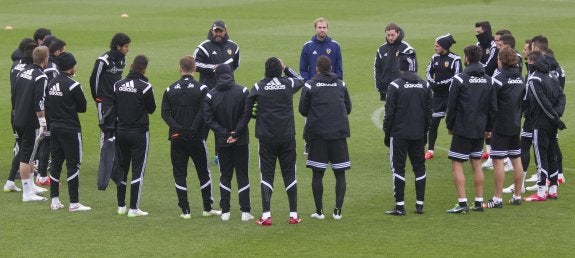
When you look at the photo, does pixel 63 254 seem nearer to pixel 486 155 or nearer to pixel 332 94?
pixel 332 94

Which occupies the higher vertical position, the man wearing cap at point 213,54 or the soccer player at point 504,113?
the man wearing cap at point 213,54

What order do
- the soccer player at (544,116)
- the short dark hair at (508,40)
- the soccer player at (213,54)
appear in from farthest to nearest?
the soccer player at (213,54)
the short dark hair at (508,40)
the soccer player at (544,116)

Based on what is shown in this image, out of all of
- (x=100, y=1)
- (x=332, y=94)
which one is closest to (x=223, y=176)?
(x=332, y=94)

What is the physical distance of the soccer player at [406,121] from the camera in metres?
13.9

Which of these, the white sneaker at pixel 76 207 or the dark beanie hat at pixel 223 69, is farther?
the white sneaker at pixel 76 207

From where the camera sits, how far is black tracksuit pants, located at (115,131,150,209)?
1396 centimetres

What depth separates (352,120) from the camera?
21281 millimetres

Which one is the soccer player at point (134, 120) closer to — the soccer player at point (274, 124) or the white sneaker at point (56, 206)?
the white sneaker at point (56, 206)

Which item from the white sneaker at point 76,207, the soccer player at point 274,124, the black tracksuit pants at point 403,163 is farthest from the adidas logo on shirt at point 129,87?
the black tracksuit pants at point 403,163

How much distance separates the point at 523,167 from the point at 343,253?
13.6 ft

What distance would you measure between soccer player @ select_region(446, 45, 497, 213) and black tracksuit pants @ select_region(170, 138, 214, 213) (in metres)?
3.05

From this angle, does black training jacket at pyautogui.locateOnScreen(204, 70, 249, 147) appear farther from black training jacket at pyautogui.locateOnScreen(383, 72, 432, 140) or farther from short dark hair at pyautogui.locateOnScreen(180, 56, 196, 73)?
black training jacket at pyautogui.locateOnScreen(383, 72, 432, 140)

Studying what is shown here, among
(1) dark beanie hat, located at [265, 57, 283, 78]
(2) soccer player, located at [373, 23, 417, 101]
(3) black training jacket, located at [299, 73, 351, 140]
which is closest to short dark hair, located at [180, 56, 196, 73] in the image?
(1) dark beanie hat, located at [265, 57, 283, 78]

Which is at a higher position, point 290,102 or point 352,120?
point 290,102
